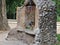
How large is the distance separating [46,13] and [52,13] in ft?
0.72

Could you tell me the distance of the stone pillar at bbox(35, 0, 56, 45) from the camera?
8.23 metres

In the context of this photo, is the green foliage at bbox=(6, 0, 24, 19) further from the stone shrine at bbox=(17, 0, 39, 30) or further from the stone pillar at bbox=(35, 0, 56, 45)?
the stone pillar at bbox=(35, 0, 56, 45)

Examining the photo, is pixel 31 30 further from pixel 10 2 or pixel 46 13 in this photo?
pixel 10 2

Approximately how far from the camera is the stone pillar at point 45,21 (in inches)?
324

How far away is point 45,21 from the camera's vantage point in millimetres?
8281

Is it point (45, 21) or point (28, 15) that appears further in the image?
point (28, 15)

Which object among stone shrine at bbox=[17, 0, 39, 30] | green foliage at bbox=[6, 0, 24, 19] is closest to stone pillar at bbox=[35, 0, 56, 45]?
stone shrine at bbox=[17, 0, 39, 30]

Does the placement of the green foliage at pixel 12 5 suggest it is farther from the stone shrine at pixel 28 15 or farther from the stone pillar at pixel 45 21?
the stone pillar at pixel 45 21

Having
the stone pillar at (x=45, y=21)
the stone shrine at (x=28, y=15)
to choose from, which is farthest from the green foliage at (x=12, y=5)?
the stone pillar at (x=45, y=21)

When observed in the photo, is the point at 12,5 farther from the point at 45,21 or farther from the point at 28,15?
the point at 45,21

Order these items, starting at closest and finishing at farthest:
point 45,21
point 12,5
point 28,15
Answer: point 45,21 < point 28,15 < point 12,5

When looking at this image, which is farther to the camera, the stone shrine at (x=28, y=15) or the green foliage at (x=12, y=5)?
the green foliage at (x=12, y=5)

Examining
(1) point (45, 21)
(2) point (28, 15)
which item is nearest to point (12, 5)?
(2) point (28, 15)

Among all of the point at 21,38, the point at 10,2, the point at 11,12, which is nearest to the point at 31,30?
the point at 21,38
